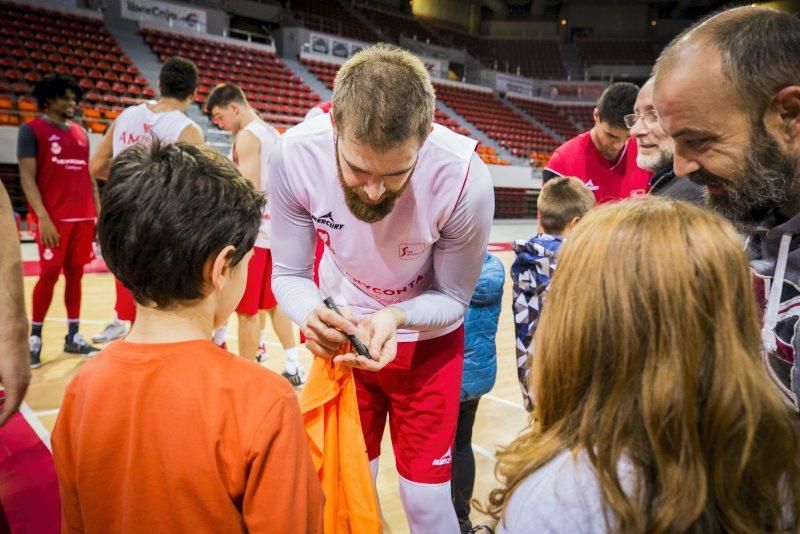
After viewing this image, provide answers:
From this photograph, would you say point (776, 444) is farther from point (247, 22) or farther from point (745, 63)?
point (247, 22)

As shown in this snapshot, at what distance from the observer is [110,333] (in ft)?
14.3

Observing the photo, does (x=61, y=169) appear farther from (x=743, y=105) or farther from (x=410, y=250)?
(x=743, y=105)

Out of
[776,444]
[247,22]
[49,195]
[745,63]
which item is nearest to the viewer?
[776,444]

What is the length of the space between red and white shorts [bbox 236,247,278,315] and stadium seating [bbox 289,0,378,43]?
56.4 feet

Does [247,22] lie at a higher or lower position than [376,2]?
lower

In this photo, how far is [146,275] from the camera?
106cm

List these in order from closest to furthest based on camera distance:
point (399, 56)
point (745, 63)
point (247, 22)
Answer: point (745, 63)
point (399, 56)
point (247, 22)

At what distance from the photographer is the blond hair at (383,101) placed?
1.41 metres

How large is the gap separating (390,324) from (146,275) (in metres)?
0.66

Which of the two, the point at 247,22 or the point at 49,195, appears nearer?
the point at 49,195

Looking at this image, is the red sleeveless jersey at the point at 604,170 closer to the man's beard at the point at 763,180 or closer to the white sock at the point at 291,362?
the man's beard at the point at 763,180

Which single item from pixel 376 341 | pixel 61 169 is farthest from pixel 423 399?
pixel 61 169

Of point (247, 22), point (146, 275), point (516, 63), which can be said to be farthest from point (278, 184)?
point (516, 63)

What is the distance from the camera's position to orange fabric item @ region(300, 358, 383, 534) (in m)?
1.60
